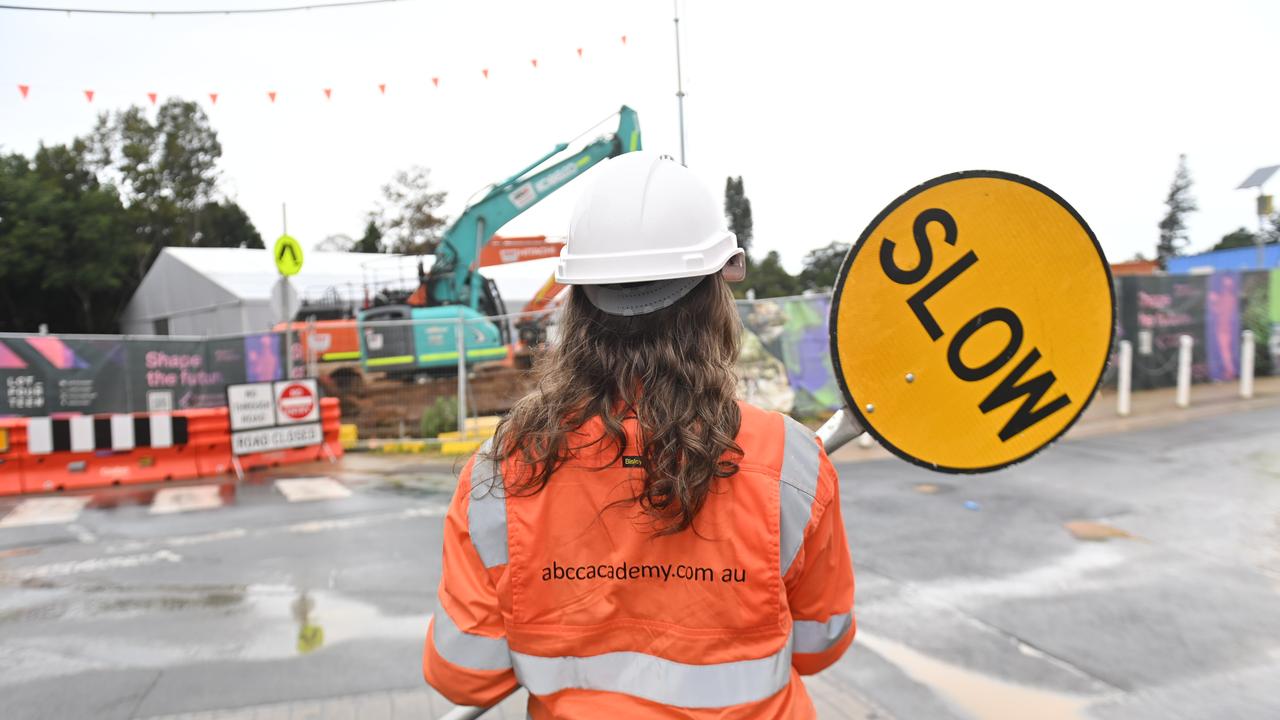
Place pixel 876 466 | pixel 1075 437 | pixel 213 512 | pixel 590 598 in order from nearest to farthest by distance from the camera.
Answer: pixel 590 598 < pixel 213 512 < pixel 876 466 < pixel 1075 437

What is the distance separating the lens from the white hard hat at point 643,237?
1.41 m

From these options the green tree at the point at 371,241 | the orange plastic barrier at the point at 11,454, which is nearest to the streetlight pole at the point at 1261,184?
the orange plastic barrier at the point at 11,454

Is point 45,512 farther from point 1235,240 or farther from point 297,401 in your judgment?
point 1235,240

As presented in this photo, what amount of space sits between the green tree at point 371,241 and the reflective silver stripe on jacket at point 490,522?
5500 centimetres

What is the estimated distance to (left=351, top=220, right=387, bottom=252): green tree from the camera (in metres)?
54.2

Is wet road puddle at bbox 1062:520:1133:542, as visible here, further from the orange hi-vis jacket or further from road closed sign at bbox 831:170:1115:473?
the orange hi-vis jacket

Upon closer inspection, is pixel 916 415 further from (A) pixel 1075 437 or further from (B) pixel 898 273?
(A) pixel 1075 437

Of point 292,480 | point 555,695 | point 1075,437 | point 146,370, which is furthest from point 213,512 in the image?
point 1075,437

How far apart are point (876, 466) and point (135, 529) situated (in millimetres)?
7790

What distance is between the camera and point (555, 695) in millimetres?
1368

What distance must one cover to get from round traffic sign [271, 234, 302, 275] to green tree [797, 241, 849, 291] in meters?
14.1

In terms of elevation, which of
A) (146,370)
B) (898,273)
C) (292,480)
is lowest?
(292,480)

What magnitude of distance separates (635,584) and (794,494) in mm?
302

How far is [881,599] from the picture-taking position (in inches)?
207
